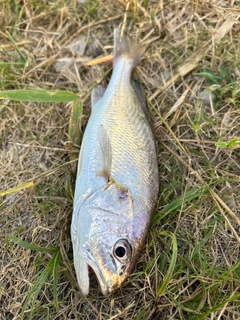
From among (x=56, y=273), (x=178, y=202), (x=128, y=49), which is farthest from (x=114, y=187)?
(x=128, y=49)

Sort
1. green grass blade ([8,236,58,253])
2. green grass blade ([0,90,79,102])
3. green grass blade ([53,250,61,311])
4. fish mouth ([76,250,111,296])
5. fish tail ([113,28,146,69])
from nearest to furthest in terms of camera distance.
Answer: fish mouth ([76,250,111,296]) < green grass blade ([53,250,61,311]) < green grass blade ([8,236,58,253]) < green grass blade ([0,90,79,102]) < fish tail ([113,28,146,69])

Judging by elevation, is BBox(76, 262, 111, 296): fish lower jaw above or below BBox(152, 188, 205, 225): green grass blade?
below

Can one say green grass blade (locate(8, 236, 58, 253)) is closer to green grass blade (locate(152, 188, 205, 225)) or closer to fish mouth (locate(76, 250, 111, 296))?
fish mouth (locate(76, 250, 111, 296))

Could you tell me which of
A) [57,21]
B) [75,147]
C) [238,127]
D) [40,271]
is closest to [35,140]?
[75,147]

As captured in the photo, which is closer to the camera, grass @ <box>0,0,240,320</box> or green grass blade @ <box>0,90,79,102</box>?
grass @ <box>0,0,240,320</box>

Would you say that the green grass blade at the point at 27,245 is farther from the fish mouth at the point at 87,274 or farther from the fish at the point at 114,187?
the fish mouth at the point at 87,274

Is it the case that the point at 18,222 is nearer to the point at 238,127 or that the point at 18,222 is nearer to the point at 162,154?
the point at 162,154

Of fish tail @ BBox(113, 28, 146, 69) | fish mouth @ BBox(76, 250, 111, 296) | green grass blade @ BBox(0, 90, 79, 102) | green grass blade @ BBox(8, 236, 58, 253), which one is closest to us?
fish mouth @ BBox(76, 250, 111, 296)

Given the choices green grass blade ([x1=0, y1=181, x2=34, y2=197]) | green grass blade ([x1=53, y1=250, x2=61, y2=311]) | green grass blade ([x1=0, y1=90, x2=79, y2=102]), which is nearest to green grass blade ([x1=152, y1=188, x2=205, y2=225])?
green grass blade ([x1=53, y1=250, x2=61, y2=311])
